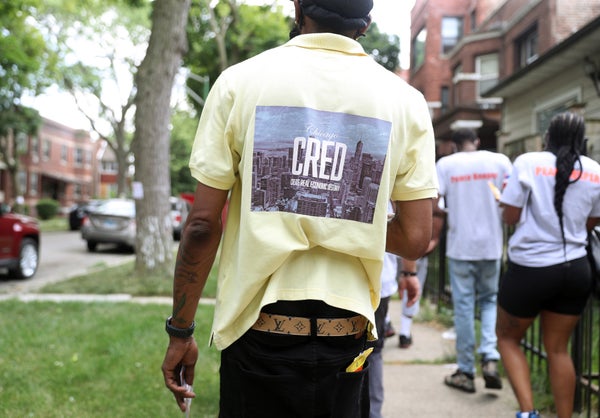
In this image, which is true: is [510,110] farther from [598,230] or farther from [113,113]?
[113,113]

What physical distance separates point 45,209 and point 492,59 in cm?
3074

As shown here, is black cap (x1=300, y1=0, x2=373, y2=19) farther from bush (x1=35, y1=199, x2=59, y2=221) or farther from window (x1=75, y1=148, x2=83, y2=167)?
window (x1=75, y1=148, x2=83, y2=167)

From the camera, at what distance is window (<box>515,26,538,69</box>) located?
16.6 meters

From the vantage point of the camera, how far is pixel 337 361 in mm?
1625

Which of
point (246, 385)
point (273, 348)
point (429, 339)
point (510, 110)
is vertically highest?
point (510, 110)

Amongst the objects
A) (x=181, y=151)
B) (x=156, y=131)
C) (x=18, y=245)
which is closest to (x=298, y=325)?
(x=156, y=131)

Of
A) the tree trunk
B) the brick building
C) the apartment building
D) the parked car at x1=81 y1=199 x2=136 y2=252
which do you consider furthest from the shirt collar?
the brick building

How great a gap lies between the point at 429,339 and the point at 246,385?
4.62 m

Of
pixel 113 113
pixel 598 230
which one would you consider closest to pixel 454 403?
pixel 598 230

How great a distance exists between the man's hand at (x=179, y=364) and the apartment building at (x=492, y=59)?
7161 mm

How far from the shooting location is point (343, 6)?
67.4 inches

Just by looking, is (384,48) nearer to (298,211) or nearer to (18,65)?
(18,65)

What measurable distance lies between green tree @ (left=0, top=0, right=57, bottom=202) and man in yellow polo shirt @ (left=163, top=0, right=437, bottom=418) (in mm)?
13048

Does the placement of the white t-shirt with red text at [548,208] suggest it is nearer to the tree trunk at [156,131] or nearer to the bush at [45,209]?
the tree trunk at [156,131]
